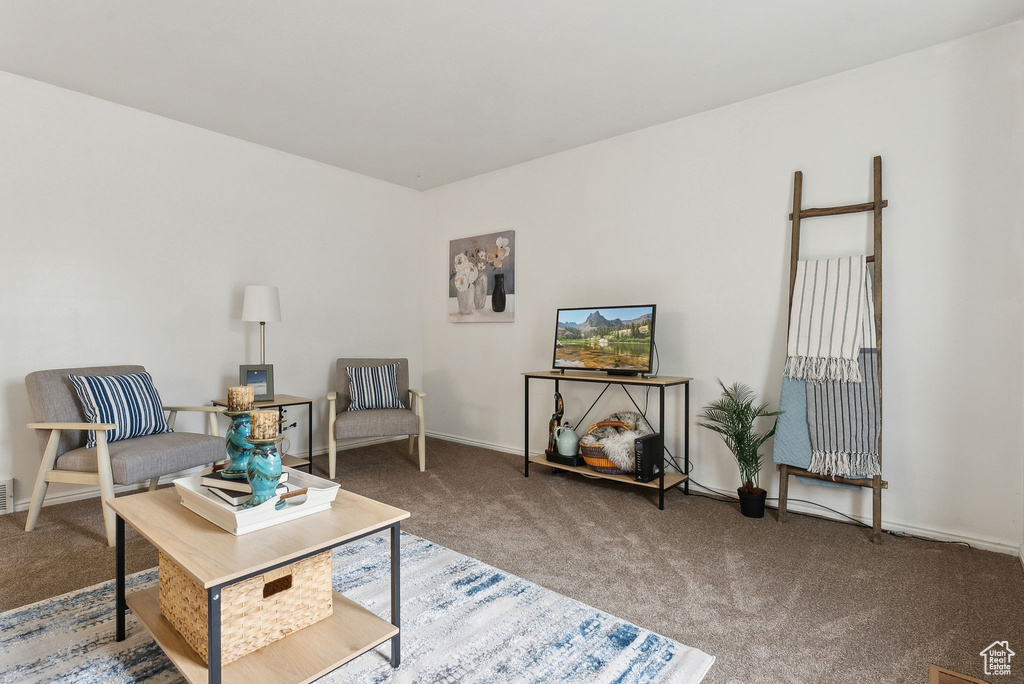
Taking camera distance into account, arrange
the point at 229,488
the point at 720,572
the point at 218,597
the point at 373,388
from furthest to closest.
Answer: the point at 373,388 < the point at 720,572 < the point at 229,488 < the point at 218,597

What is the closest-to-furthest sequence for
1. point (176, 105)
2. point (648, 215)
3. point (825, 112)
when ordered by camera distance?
point (825, 112), point (176, 105), point (648, 215)

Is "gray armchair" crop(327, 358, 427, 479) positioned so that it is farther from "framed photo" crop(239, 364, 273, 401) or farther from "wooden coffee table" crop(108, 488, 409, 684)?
A: "wooden coffee table" crop(108, 488, 409, 684)

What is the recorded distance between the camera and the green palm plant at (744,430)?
297 cm

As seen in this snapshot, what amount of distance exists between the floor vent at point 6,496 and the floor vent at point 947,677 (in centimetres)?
434

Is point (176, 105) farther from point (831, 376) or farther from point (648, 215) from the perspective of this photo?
point (831, 376)

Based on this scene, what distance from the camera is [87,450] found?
266 centimetres

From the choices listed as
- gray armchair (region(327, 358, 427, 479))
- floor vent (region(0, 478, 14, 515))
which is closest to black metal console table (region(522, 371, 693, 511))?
gray armchair (region(327, 358, 427, 479))

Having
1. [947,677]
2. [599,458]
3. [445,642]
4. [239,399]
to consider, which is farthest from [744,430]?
[239,399]

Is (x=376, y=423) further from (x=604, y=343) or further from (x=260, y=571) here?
(x=260, y=571)

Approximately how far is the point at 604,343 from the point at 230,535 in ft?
8.54

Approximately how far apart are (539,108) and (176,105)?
7.64ft

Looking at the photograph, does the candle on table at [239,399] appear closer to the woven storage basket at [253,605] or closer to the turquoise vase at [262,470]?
the turquoise vase at [262,470]

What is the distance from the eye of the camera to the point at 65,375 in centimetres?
286

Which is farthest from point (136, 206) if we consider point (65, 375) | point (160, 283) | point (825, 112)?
point (825, 112)
